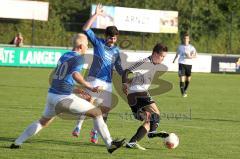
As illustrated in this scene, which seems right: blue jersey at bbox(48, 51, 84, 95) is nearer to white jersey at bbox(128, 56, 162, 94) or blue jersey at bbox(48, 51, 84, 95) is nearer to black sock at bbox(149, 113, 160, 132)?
white jersey at bbox(128, 56, 162, 94)

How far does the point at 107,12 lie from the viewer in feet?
151

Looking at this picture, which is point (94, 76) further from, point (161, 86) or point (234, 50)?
point (234, 50)

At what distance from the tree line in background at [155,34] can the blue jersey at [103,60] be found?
31.3 meters

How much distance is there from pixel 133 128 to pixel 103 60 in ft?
8.45

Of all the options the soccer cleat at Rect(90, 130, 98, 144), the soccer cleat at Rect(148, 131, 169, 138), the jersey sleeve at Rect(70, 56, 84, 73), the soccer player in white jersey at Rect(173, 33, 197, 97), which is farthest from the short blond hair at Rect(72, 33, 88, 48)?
the soccer player in white jersey at Rect(173, 33, 197, 97)

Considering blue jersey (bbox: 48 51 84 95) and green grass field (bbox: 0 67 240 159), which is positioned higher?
blue jersey (bbox: 48 51 84 95)

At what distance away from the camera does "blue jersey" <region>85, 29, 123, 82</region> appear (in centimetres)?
1247

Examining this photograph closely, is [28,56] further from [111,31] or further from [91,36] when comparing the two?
[111,31]

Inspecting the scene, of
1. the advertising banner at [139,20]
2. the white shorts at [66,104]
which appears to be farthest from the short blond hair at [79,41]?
the advertising banner at [139,20]

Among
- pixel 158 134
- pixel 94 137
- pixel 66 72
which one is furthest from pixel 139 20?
pixel 66 72

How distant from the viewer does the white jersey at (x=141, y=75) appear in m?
12.0

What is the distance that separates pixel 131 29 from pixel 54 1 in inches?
226

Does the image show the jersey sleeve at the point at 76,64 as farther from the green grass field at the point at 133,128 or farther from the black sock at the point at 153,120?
the black sock at the point at 153,120

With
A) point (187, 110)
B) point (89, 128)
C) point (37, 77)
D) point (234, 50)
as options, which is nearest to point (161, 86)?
point (37, 77)
